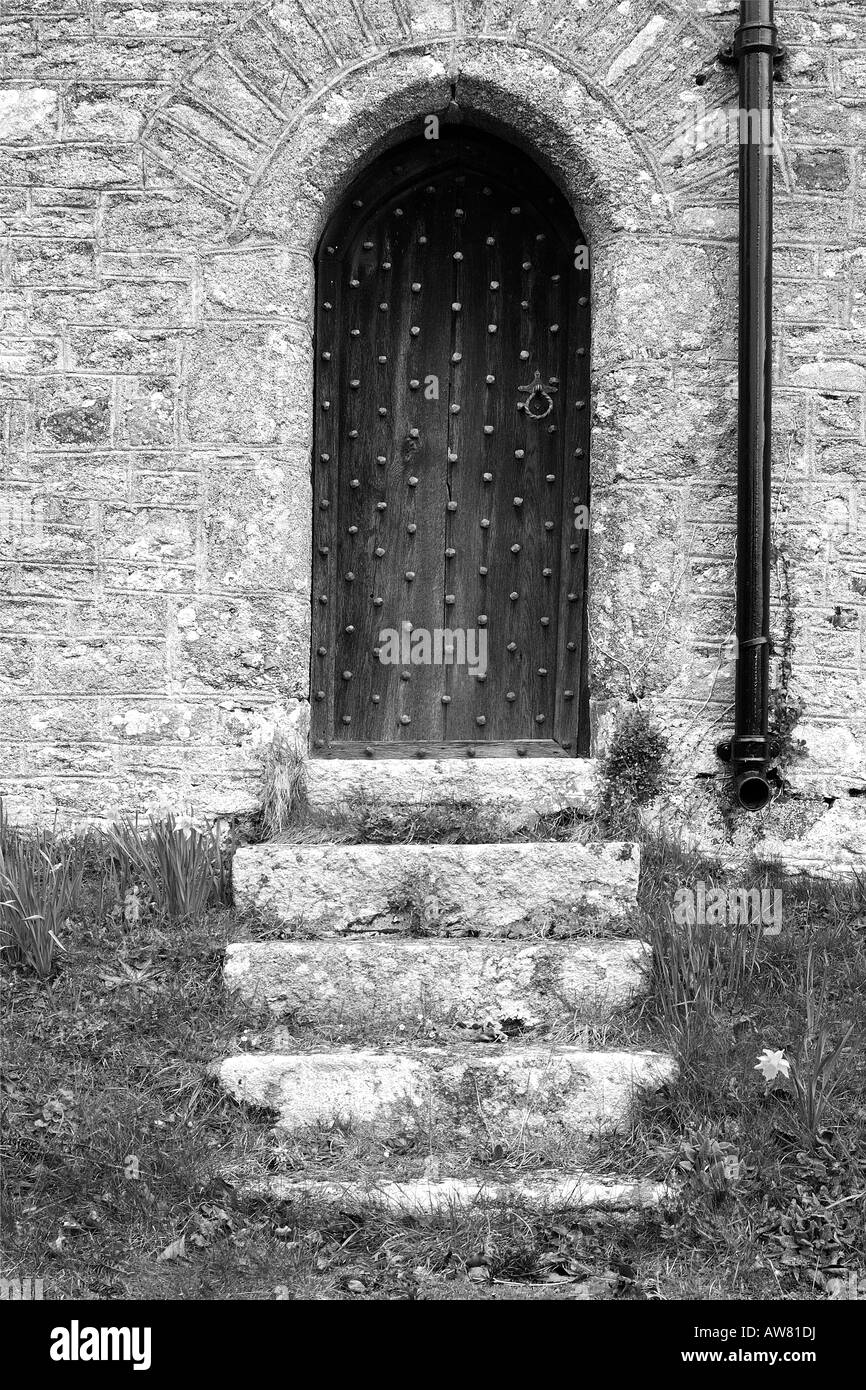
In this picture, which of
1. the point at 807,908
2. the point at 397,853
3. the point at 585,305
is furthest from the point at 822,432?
the point at 397,853

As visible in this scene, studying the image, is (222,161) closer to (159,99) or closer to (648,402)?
(159,99)

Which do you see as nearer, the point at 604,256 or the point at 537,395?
the point at 604,256

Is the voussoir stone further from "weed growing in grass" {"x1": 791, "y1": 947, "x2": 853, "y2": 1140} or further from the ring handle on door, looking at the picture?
the ring handle on door

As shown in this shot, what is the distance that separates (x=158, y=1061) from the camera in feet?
10.4

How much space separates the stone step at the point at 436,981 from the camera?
3.34 m

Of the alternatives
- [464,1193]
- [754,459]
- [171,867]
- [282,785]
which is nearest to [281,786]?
[282,785]

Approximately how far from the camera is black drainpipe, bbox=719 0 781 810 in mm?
3984

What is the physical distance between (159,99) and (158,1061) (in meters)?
3.27

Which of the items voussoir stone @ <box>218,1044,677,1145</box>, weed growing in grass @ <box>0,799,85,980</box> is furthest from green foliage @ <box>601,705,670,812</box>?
weed growing in grass @ <box>0,799,85,980</box>

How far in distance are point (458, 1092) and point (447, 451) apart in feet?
8.03

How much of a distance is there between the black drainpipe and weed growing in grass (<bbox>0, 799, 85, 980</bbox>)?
2.23 meters

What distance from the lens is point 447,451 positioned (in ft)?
14.8

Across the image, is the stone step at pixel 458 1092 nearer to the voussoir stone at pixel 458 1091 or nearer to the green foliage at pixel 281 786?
the voussoir stone at pixel 458 1091

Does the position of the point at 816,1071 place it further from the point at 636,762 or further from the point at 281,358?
the point at 281,358
